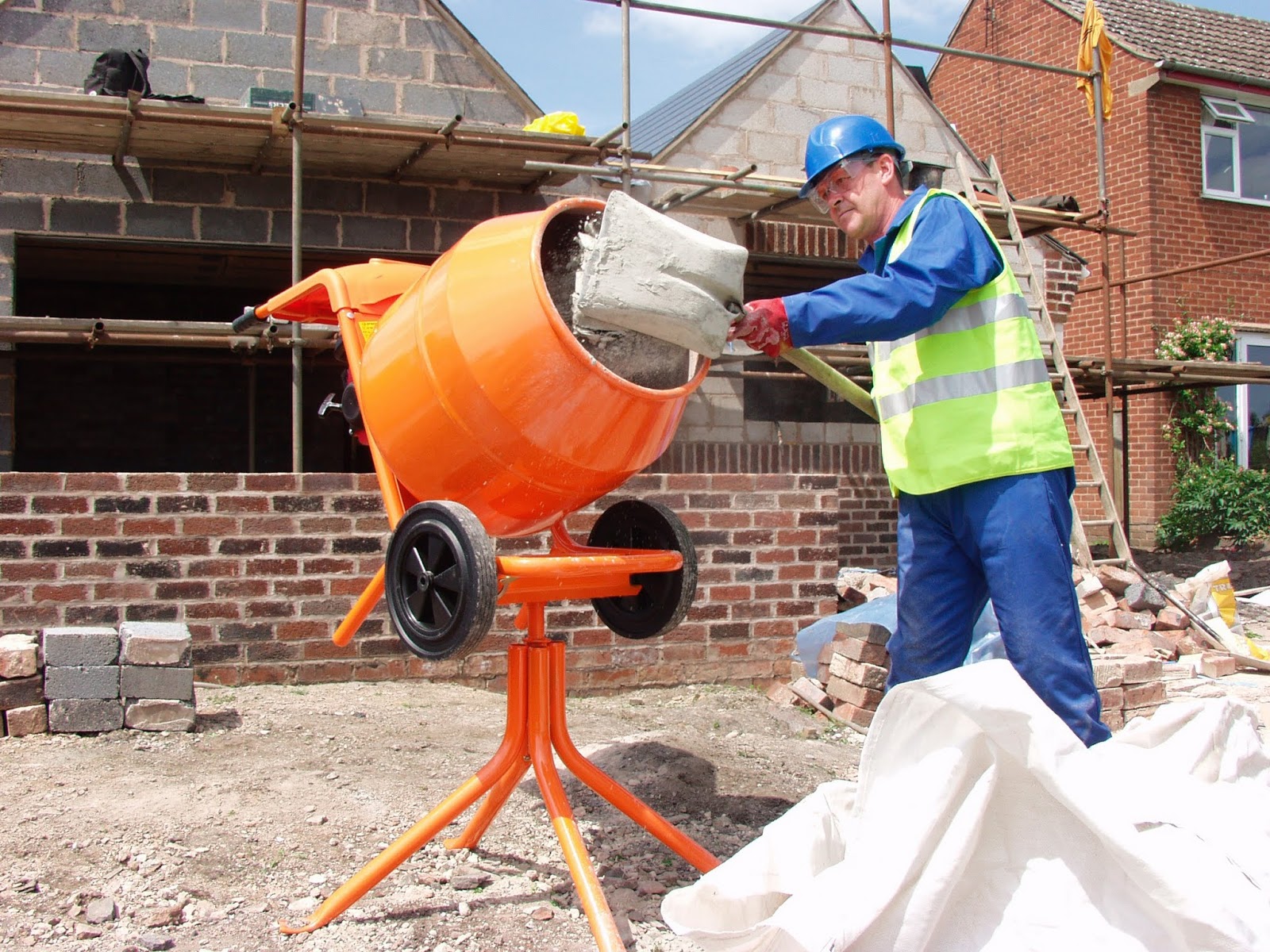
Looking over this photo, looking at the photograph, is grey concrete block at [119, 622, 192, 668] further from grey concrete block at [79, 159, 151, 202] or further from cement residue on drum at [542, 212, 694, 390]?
grey concrete block at [79, 159, 151, 202]

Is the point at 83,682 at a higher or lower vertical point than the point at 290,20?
lower

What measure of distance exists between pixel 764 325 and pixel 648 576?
74cm

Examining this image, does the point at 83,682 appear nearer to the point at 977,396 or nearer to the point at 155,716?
the point at 155,716

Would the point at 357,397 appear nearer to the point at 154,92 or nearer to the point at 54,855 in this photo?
the point at 54,855

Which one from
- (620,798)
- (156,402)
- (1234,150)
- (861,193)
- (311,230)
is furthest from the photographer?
(1234,150)

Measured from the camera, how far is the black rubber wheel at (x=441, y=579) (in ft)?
7.31

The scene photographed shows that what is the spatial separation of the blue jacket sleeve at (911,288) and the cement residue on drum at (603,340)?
0.95ft

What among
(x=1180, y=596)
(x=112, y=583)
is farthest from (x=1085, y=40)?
(x=112, y=583)

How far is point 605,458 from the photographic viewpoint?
2451 millimetres

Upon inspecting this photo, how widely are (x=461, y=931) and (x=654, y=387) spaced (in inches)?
53.8

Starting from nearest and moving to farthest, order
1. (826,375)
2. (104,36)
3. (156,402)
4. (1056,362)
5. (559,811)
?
(559,811) → (826,375) → (104,36) → (1056,362) → (156,402)

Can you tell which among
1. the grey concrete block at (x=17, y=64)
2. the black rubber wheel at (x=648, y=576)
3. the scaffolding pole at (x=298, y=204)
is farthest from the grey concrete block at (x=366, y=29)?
the black rubber wheel at (x=648, y=576)

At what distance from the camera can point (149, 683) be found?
401cm

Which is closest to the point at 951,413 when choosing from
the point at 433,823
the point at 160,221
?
the point at 433,823
